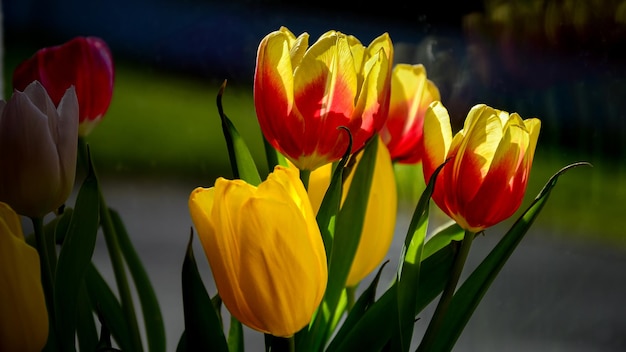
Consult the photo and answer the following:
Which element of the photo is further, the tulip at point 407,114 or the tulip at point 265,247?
the tulip at point 407,114

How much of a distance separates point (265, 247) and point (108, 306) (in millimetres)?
188

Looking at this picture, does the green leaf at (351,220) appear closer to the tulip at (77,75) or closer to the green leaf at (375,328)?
the green leaf at (375,328)

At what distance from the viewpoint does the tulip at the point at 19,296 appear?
1.09ft

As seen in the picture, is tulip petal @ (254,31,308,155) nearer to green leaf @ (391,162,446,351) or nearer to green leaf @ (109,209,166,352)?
green leaf @ (391,162,446,351)

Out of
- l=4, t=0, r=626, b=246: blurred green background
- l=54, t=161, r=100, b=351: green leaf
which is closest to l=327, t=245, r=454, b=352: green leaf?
l=54, t=161, r=100, b=351: green leaf

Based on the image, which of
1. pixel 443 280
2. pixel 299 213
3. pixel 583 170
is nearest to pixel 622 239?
pixel 583 170

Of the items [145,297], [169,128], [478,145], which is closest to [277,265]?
[478,145]

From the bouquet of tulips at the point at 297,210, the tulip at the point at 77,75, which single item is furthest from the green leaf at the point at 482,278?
the tulip at the point at 77,75

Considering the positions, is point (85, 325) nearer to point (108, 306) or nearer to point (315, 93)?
point (108, 306)

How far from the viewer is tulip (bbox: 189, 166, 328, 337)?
0.32 m

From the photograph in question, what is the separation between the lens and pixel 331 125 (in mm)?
365

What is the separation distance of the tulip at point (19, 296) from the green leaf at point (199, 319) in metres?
0.06

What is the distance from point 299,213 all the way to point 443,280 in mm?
120

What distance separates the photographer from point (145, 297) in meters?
0.52
